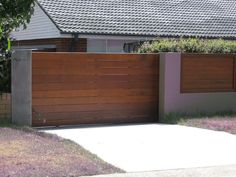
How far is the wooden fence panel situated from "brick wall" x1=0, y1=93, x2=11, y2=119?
4452 mm

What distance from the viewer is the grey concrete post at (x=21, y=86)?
12281 mm

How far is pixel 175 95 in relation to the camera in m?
14.1

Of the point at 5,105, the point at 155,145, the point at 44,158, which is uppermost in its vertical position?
the point at 5,105

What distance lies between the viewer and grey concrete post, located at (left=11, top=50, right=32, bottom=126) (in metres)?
12.3

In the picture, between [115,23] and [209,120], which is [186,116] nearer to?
[209,120]

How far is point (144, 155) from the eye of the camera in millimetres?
9656

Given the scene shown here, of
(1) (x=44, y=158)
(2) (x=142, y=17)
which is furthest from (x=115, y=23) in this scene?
(1) (x=44, y=158)

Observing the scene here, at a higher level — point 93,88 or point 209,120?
point 93,88

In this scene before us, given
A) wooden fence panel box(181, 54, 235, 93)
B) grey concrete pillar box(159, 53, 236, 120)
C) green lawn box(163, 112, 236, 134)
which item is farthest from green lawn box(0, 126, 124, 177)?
wooden fence panel box(181, 54, 235, 93)

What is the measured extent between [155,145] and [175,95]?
366cm

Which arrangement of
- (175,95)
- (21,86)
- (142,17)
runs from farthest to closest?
(142,17), (175,95), (21,86)

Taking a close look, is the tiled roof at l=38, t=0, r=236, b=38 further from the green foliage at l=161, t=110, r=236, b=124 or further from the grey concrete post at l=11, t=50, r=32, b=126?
the grey concrete post at l=11, t=50, r=32, b=126

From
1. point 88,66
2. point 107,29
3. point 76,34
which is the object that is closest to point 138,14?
point 107,29

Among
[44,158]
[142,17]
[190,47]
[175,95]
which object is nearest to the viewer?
[44,158]
